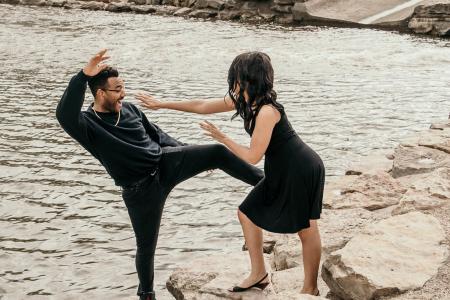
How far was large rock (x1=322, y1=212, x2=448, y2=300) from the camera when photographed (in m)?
4.54

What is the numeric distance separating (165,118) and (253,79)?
838 centimetres

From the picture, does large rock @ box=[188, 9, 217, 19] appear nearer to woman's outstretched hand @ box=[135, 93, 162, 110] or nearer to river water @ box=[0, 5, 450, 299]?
river water @ box=[0, 5, 450, 299]

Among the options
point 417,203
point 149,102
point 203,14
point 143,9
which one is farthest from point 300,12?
point 149,102

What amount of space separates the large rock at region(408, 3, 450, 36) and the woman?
2159 centimetres

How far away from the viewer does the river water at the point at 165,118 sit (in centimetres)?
704

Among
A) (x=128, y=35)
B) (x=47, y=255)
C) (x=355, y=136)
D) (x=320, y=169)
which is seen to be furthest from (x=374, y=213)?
(x=128, y=35)

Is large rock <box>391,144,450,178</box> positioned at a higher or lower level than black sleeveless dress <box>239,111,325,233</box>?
lower

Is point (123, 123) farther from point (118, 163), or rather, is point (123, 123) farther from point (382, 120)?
point (382, 120)

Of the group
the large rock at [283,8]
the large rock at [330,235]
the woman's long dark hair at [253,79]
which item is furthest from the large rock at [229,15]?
the woman's long dark hair at [253,79]

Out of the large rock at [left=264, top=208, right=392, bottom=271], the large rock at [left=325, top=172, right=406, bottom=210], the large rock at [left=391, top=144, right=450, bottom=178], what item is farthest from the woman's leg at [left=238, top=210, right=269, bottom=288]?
the large rock at [left=391, top=144, right=450, bottom=178]

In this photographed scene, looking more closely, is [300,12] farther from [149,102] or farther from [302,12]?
[149,102]

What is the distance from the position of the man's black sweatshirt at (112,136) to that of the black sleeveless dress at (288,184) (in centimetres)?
98

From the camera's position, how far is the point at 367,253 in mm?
4875

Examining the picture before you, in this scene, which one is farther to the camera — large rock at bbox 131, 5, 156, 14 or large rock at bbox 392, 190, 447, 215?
large rock at bbox 131, 5, 156, 14
